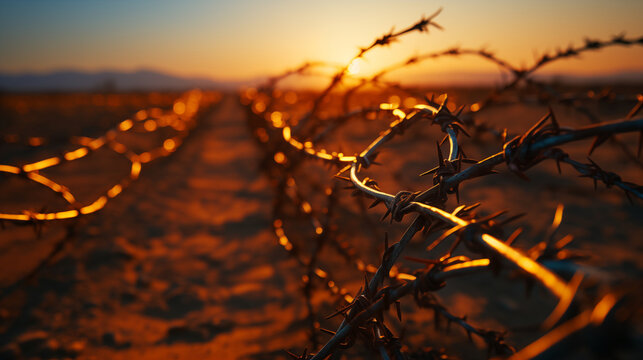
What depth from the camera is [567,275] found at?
56 centimetres

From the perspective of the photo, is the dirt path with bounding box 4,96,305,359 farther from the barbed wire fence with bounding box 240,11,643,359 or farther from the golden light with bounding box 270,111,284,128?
the golden light with bounding box 270,111,284,128

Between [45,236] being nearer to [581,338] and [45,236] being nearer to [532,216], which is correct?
[581,338]

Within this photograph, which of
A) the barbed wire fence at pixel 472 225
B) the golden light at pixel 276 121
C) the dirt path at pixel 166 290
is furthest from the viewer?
the golden light at pixel 276 121

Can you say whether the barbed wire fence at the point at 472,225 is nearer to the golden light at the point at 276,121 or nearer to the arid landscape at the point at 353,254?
the arid landscape at the point at 353,254

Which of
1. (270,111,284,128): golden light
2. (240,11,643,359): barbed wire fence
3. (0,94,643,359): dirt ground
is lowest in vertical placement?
(0,94,643,359): dirt ground

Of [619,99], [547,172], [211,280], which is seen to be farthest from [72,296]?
[547,172]

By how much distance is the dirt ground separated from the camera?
7.53ft

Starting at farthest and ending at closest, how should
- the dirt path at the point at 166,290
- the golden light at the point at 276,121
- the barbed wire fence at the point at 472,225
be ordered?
1. the golden light at the point at 276,121
2. the dirt path at the point at 166,290
3. the barbed wire fence at the point at 472,225

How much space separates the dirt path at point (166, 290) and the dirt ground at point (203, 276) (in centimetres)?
1

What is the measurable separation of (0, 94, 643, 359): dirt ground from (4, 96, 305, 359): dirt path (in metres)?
0.01

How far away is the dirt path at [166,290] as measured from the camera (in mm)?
2275

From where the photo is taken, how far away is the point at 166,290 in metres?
2.92

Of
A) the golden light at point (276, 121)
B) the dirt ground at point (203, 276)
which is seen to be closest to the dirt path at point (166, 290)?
the dirt ground at point (203, 276)

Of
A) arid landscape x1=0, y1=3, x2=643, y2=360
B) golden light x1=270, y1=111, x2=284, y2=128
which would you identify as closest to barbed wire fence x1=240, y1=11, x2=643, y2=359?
arid landscape x1=0, y1=3, x2=643, y2=360
